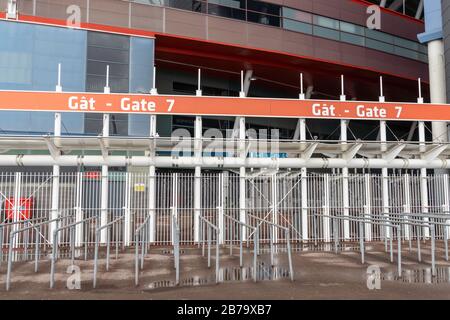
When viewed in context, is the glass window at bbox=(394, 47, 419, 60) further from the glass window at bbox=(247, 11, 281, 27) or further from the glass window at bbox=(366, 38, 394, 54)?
the glass window at bbox=(247, 11, 281, 27)

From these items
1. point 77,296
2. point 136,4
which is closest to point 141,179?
point 77,296

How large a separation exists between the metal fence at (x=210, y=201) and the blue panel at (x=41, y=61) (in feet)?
11.4

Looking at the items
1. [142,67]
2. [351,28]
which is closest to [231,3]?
[142,67]

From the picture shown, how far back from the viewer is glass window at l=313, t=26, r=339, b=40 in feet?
79.8

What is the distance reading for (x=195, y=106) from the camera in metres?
14.0

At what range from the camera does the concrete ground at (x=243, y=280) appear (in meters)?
7.40

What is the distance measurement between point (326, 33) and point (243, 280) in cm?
1966

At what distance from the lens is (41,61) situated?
18141mm

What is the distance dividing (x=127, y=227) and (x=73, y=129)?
623 centimetres

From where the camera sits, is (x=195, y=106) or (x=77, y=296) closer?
(x=77, y=296)

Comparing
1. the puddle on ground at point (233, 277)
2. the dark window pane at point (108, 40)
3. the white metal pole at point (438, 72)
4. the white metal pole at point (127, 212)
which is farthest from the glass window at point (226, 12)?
the puddle on ground at point (233, 277)

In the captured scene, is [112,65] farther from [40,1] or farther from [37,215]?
[37,215]

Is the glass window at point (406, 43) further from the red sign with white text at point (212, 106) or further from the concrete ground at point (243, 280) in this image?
the concrete ground at point (243, 280)

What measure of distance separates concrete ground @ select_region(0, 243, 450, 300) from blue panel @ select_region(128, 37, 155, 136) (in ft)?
26.9
